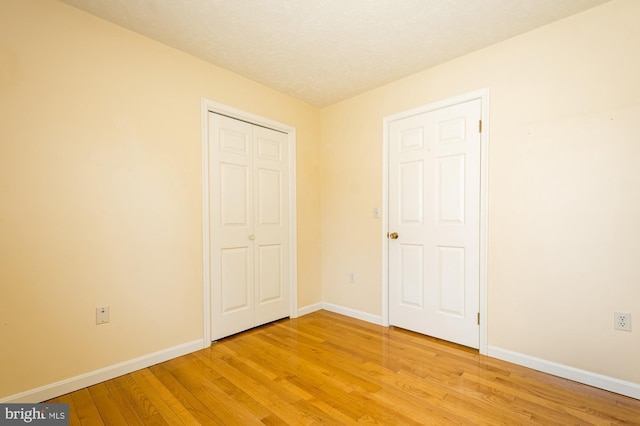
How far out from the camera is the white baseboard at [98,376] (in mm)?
1767

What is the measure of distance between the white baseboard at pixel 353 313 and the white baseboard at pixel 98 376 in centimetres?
161

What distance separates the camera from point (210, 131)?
8.78ft

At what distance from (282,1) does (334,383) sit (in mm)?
2596

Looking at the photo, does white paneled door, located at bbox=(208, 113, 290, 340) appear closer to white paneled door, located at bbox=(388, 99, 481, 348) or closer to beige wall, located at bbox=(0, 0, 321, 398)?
beige wall, located at bbox=(0, 0, 321, 398)

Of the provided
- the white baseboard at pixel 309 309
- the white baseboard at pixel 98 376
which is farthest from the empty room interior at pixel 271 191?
the white baseboard at pixel 309 309

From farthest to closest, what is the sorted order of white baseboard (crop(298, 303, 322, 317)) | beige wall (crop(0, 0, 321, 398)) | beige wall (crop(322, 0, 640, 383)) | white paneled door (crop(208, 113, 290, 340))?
white baseboard (crop(298, 303, 322, 317)) → white paneled door (crop(208, 113, 290, 340)) → beige wall (crop(322, 0, 640, 383)) → beige wall (crop(0, 0, 321, 398))

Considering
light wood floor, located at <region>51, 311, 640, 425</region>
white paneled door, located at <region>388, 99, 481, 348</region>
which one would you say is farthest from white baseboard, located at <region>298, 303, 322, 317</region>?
white paneled door, located at <region>388, 99, 481, 348</region>

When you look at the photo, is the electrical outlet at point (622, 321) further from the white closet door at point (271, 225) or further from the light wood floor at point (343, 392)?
the white closet door at point (271, 225)

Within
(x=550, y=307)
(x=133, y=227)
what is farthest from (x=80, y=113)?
(x=550, y=307)

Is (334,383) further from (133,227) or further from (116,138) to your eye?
(116,138)

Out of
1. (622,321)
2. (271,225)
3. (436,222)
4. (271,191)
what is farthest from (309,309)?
(622,321)

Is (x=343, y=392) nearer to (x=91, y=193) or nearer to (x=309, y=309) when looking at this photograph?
(x=309, y=309)

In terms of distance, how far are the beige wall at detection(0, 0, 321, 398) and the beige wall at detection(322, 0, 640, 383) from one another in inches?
96.7

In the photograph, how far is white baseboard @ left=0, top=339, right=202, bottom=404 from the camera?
5.80 ft
